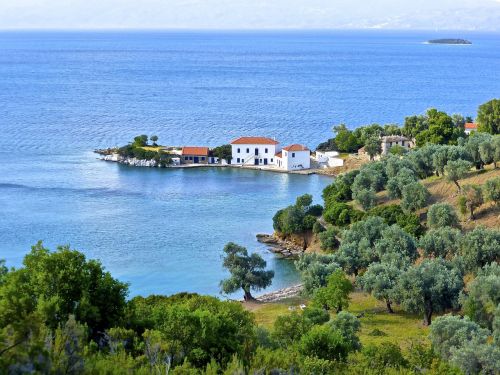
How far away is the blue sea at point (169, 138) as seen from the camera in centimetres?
4631

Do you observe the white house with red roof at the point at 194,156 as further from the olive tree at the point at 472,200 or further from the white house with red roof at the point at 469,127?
the olive tree at the point at 472,200

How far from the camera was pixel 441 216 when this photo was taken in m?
40.2

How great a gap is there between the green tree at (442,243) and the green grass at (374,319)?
389 centimetres

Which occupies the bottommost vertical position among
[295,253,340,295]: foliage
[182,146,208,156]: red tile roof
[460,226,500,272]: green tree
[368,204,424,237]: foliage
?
[182,146,208,156]: red tile roof

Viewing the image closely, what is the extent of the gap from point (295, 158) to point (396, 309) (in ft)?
121

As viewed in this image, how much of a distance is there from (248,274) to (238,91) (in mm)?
105089

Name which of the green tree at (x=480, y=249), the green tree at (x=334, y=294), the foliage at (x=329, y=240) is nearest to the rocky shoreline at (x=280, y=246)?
the foliage at (x=329, y=240)

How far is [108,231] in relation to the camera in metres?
49.1

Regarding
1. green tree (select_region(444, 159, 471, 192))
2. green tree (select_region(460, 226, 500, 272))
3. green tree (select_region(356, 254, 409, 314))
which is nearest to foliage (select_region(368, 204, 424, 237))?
green tree (select_region(444, 159, 471, 192))

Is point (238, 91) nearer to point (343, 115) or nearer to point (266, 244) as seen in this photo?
point (343, 115)

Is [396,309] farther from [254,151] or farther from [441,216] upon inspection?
[254,151]

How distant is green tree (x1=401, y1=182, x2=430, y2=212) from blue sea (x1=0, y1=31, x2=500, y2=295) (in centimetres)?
775

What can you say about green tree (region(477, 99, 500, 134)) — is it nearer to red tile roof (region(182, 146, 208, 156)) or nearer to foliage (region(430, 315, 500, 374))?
red tile roof (region(182, 146, 208, 156))

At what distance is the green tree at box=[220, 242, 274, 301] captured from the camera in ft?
122
